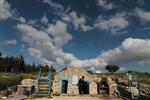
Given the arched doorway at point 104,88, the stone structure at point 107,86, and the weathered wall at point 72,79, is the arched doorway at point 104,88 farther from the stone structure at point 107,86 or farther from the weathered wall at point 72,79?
the weathered wall at point 72,79

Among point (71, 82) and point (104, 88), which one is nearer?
point (71, 82)

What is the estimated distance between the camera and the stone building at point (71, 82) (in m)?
29.5

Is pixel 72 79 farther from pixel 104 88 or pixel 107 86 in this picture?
pixel 107 86

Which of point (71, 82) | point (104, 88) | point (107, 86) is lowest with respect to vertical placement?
point (104, 88)

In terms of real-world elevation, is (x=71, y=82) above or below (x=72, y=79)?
below

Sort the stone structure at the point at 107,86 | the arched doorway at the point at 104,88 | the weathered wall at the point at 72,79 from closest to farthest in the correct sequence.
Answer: the stone structure at the point at 107,86 < the weathered wall at the point at 72,79 < the arched doorway at the point at 104,88

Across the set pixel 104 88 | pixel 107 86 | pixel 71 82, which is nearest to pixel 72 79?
pixel 71 82

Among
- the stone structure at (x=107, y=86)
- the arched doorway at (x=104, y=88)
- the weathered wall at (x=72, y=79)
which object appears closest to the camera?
the stone structure at (x=107, y=86)

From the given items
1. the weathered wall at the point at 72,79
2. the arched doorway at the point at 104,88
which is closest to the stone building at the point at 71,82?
the weathered wall at the point at 72,79

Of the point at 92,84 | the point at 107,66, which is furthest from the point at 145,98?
the point at 107,66

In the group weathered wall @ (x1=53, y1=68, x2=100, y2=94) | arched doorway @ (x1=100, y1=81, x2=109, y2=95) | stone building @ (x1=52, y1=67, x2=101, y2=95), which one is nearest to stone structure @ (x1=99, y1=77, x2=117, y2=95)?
arched doorway @ (x1=100, y1=81, x2=109, y2=95)

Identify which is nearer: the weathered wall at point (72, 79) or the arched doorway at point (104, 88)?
the weathered wall at point (72, 79)

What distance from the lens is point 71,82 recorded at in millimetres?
29859

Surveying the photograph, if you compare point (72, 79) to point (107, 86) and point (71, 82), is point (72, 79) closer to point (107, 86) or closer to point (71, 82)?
point (71, 82)
